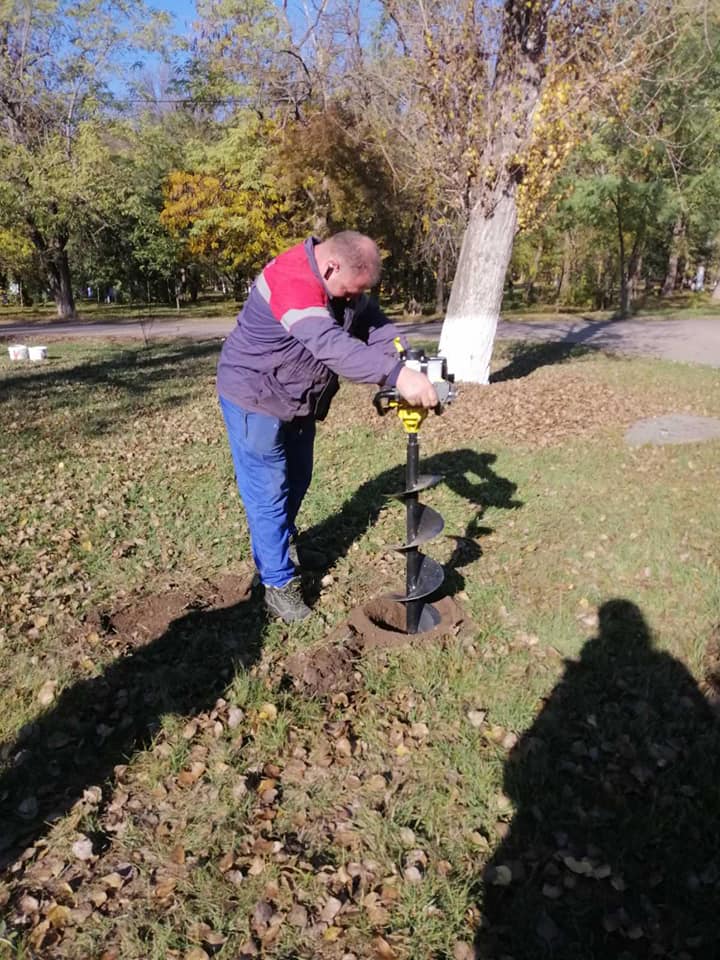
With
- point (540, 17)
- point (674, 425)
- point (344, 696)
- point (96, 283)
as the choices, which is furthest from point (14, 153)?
point (344, 696)

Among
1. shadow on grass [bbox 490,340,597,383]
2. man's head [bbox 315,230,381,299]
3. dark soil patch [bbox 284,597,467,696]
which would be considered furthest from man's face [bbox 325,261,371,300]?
shadow on grass [bbox 490,340,597,383]

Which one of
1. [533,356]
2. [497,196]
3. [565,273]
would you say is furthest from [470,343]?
[565,273]

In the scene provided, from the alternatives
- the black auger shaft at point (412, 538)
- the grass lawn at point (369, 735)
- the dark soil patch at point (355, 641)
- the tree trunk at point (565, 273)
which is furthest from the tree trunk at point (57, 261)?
the black auger shaft at point (412, 538)

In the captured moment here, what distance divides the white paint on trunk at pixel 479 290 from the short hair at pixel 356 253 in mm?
6454

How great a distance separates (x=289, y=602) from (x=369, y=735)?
1.18 meters

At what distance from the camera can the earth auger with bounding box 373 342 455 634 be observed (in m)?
3.24

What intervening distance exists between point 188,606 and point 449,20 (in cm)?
893

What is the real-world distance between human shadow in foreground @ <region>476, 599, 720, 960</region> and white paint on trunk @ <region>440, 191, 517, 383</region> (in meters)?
6.89

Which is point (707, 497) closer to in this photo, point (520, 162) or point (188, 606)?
point (188, 606)

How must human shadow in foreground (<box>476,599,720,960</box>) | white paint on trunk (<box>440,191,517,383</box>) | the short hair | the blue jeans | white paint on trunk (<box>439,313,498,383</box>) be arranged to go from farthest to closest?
white paint on trunk (<box>439,313,498,383</box>) < white paint on trunk (<box>440,191,517,383</box>) < the blue jeans < the short hair < human shadow in foreground (<box>476,599,720,960</box>)

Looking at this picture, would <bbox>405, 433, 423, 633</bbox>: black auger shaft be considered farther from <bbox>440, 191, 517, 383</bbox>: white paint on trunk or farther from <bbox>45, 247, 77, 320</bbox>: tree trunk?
<bbox>45, 247, 77, 320</bbox>: tree trunk

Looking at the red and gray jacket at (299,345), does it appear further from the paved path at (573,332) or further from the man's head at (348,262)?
the paved path at (573,332)

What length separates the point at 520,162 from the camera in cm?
925

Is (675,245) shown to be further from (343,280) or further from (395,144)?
(343,280)
